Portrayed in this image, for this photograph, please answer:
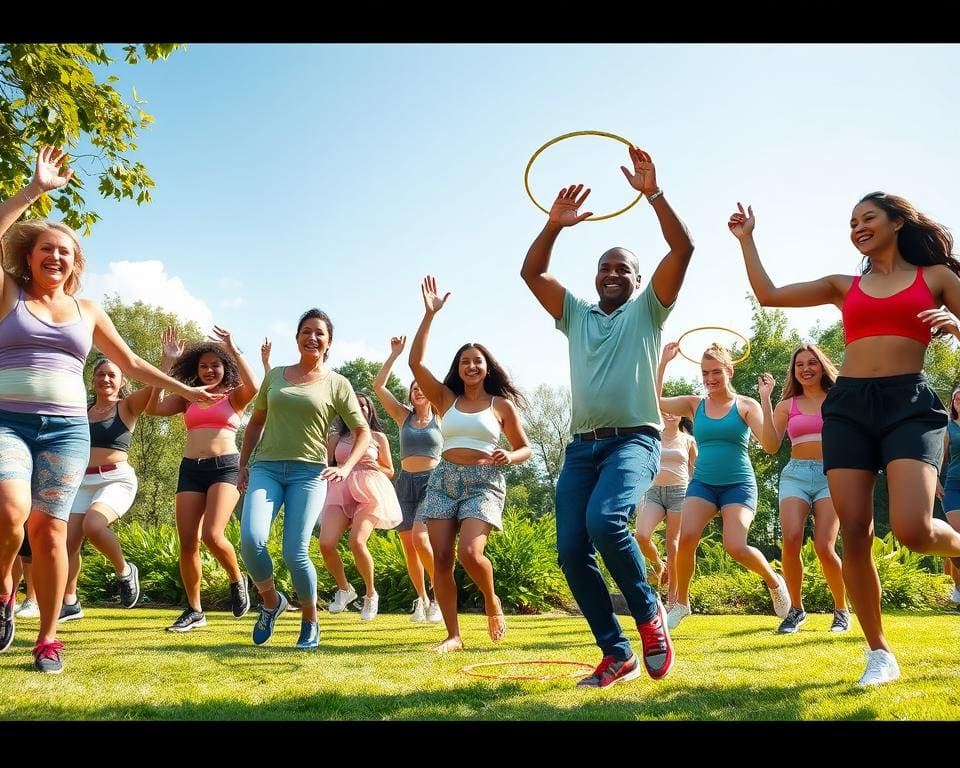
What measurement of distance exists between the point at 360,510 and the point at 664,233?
6111mm

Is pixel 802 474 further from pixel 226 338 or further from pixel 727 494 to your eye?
pixel 226 338

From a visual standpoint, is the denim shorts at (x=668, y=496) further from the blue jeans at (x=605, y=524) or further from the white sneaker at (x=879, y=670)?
the white sneaker at (x=879, y=670)

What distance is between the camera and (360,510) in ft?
32.4

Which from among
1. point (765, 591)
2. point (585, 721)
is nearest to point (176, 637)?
point (585, 721)

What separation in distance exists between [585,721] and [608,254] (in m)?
2.81

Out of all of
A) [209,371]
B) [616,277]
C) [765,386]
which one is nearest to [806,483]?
[765,386]

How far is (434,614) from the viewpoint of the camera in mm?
9758

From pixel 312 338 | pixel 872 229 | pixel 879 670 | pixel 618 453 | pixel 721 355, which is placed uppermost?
pixel 872 229

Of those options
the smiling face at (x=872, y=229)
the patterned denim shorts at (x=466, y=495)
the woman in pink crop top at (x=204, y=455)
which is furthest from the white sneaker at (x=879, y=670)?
the woman in pink crop top at (x=204, y=455)

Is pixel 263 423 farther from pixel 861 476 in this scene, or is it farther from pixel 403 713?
pixel 861 476

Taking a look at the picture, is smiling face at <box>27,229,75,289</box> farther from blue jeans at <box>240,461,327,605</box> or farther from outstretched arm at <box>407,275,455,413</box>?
outstretched arm at <box>407,275,455,413</box>

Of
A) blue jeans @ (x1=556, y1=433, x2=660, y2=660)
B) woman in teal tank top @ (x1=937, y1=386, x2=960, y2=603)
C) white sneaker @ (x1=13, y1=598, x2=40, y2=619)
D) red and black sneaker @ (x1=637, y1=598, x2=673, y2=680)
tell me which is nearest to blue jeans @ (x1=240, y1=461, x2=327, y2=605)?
blue jeans @ (x1=556, y1=433, x2=660, y2=660)

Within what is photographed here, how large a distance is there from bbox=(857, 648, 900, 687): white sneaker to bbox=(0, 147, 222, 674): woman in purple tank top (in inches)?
179

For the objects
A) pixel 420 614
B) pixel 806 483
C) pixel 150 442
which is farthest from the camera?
pixel 150 442
